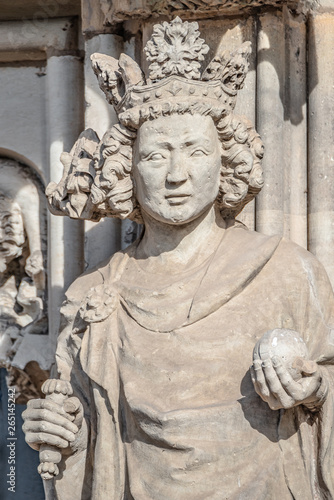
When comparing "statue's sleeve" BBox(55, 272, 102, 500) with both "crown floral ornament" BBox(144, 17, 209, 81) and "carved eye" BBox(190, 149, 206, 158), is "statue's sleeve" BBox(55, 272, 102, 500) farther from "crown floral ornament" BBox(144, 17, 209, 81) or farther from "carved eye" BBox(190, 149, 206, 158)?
"crown floral ornament" BBox(144, 17, 209, 81)

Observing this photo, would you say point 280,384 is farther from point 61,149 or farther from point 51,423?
point 61,149

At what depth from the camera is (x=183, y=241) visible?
4098 millimetres

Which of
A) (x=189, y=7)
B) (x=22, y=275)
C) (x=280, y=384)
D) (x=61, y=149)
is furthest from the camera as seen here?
(x=22, y=275)

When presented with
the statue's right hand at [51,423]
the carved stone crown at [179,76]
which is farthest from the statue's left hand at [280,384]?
the carved stone crown at [179,76]

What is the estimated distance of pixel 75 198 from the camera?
13.9ft

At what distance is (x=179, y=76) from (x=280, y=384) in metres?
1.12

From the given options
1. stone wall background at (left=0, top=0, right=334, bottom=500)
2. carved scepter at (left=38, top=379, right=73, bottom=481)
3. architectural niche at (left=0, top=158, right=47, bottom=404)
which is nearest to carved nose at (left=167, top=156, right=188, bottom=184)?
stone wall background at (left=0, top=0, right=334, bottom=500)

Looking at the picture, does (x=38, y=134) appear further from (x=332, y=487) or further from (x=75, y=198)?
(x=332, y=487)

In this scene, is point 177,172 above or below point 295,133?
below

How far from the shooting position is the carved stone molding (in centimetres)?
447

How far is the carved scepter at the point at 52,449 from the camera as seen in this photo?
3926mm

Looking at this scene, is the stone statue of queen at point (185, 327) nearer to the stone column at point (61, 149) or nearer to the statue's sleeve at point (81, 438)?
the statue's sleeve at point (81, 438)

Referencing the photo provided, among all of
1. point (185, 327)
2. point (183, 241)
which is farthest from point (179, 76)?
point (185, 327)

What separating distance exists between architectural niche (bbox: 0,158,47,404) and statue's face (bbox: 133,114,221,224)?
4.66ft
